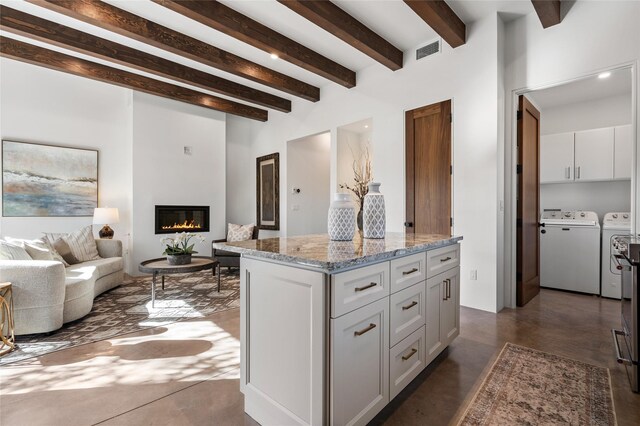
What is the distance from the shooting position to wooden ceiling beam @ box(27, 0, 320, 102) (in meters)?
2.92

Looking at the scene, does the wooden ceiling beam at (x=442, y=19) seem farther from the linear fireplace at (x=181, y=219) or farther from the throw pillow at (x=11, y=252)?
the linear fireplace at (x=181, y=219)

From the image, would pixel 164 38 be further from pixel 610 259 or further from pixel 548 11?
pixel 610 259

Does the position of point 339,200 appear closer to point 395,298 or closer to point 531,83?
point 395,298

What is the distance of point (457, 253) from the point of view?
2430mm

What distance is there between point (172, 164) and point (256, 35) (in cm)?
323

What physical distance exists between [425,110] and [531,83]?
1099 millimetres

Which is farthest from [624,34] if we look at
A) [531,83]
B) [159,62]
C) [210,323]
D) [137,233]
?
[137,233]

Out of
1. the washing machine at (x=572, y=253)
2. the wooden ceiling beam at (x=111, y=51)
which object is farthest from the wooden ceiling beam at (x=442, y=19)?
the wooden ceiling beam at (x=111, y=51)

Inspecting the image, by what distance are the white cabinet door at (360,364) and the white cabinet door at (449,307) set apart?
2.66 feet

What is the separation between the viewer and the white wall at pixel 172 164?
17.5ft

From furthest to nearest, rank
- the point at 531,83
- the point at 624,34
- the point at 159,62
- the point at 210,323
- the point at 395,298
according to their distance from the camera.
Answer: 1. the point at 159,62
2. the point at 531,83
3. the point at 210,323
4. the point at 624,34
5. the point at 395,298

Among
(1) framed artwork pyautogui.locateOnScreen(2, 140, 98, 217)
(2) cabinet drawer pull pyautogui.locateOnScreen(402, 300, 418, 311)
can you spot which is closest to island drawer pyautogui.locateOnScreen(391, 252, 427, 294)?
(2) cabinet drawer pull pyautogui.locateOnScreen(402, 300, 418, 311)

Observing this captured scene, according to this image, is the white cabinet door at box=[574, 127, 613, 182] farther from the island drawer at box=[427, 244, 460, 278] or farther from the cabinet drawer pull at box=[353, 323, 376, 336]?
the cabinet drawer pull at box=[353, 323, 376, 336]

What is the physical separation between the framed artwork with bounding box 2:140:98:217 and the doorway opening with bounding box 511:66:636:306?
6.26 meters
